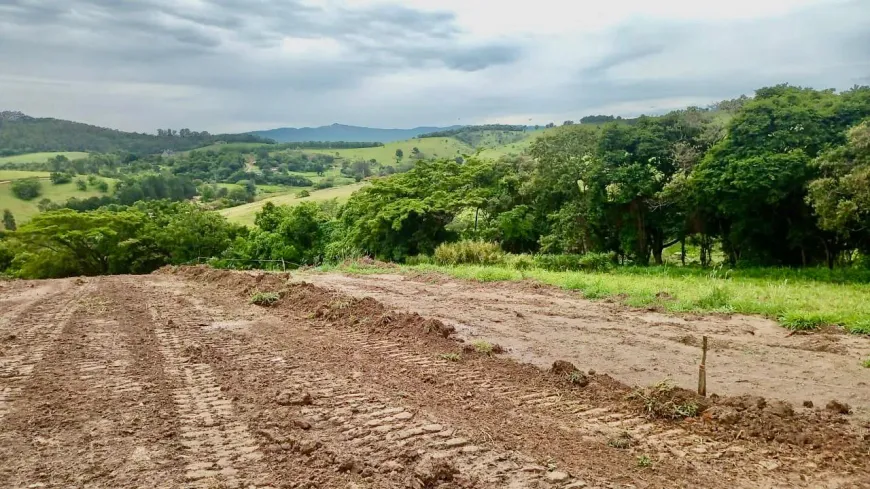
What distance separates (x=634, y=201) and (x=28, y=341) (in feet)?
76.0

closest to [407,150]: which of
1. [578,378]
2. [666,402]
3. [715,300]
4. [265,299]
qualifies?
[265,299]

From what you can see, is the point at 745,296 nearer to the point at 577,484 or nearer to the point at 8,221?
the point at 577,484

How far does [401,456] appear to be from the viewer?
4699mm

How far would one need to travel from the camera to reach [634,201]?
26.1 m

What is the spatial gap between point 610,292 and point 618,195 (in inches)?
485

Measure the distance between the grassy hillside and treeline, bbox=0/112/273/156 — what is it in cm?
4679

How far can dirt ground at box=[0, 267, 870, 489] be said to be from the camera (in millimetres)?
4398

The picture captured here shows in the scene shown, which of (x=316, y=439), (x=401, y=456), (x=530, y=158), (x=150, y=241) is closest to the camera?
(x=401, y=456)

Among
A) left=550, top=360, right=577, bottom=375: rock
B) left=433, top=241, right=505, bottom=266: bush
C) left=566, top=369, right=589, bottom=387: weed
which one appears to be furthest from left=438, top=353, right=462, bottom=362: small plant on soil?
left=433, top=241, right=505, bottom=266: bush

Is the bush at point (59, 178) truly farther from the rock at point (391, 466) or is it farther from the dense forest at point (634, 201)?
the rock at point (391, 466)

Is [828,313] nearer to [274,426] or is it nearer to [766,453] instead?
[766,453]

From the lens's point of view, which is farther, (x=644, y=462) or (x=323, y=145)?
(x=323, y=145)

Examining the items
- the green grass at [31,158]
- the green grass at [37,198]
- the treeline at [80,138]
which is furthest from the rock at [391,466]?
the treeline at [80,138]

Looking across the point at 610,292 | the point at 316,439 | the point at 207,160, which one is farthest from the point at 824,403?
the point at 207,160
